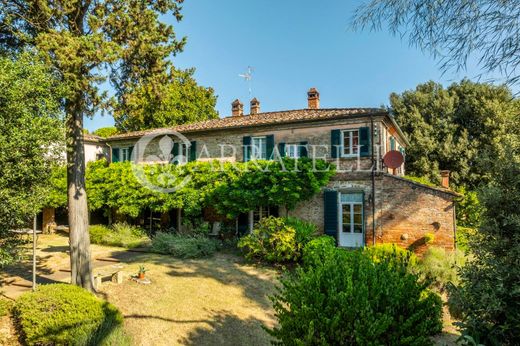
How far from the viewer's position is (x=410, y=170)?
2677 centimetres

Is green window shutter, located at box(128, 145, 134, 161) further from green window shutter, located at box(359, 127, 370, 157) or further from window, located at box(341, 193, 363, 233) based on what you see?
green window shutter, located at box(359, 127, 370, 157)

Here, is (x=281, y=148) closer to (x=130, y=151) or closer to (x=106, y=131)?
(x=130, y=151)

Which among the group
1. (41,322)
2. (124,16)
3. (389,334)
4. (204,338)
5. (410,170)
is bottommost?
(204,338)

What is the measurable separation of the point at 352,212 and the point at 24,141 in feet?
42.5

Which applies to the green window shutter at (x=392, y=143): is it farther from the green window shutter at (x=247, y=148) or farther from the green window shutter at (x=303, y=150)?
the green window shutter at (x=247, y=148)

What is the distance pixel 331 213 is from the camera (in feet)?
50.4

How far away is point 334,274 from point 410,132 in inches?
1045

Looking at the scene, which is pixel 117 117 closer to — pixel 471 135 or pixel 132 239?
pixel 132 239

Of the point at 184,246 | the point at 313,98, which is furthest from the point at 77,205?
the point at 313,98

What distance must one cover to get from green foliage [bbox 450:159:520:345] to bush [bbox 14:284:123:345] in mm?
6099

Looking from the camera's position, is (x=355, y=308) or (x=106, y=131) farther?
(x=106, y=131)

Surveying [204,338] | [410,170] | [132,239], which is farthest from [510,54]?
[410,170]

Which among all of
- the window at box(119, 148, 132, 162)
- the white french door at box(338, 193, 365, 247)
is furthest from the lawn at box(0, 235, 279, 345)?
the window at box(119, 148, 132, 162)

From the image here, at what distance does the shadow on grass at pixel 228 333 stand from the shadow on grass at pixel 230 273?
49.3 inches
